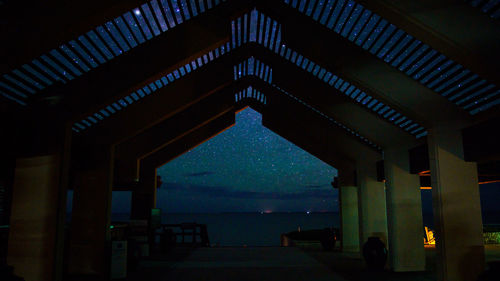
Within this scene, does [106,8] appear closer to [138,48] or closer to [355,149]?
[138,48]

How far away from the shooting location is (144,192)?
17781mm

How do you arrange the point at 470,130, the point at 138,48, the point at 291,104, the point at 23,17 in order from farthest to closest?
the point at 291,104 → the point at 138,48 → the point at 470,130 → the point at 23,17

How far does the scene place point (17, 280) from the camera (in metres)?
4.74

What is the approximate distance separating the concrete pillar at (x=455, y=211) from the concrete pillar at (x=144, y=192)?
12856mm

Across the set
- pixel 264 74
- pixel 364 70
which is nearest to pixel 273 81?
pixel 264 74

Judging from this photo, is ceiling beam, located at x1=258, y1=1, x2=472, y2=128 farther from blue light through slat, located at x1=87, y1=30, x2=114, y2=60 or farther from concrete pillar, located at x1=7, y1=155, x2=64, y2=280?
concrete pillar, located at x1=7, y1=155, x2=64, y2=280

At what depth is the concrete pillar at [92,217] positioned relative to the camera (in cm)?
1040

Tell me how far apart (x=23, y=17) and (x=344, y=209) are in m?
13.3

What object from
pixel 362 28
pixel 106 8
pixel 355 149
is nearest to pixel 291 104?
pixel 355 149

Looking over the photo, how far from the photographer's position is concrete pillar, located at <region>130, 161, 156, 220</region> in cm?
1742

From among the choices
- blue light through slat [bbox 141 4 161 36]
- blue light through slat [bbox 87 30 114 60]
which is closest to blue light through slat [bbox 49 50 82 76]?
blue light through slat [bbox 87 30 114 60]

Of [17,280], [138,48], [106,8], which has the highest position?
[138,48]

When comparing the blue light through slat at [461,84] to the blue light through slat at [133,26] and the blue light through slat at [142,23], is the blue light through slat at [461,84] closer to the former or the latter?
the blue light through slat at [142,23]

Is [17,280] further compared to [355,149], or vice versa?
[355,149]
